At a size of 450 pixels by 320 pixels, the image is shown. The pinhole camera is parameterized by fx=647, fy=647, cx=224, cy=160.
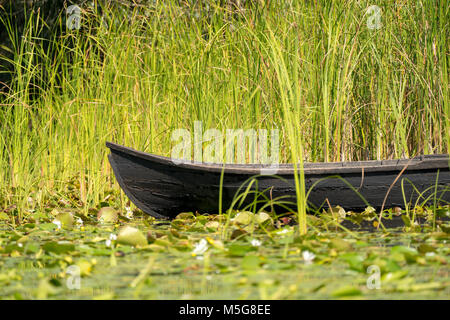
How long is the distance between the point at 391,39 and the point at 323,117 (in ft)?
3.63

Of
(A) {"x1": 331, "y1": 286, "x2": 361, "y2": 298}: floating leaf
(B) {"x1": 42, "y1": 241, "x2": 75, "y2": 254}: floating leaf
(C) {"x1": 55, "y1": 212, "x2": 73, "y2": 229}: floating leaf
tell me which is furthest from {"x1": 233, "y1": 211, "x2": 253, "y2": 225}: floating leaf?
(A) {"x1": 331, "y1": 286, "x2": 361, "y2": 298}: floating leaf

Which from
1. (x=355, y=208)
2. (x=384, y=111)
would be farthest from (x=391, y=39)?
(x=355, y=208)

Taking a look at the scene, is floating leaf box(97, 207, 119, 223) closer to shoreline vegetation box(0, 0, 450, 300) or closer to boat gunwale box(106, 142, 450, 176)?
shoreline vegetation box(0, 0, 450, 300)

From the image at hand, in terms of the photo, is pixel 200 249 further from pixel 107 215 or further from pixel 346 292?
pixel 107 215

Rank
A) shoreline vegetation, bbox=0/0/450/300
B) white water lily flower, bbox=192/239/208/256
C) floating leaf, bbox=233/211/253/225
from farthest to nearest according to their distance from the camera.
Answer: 1. floating leaf, bbox=233/211/253/225
2. shoreline vegetation, bbox=0/0/450/300
3. white water lily flower, bbox=192/239/208/256

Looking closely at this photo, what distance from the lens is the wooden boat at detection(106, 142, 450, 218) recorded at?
511cm

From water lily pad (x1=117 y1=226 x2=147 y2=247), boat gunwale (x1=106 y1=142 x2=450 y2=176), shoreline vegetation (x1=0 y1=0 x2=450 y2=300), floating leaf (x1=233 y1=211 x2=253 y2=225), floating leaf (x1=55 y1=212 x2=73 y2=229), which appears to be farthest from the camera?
boat gunwale (x1=106 y1=142 x2=450 y2=176)

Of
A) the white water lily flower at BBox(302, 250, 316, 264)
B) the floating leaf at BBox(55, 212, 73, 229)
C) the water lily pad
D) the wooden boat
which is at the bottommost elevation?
the white water lily flower at BBox(302, 250, 316, 264)

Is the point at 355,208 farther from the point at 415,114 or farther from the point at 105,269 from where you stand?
the point at 105,269

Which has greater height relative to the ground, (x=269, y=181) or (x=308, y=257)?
(x=269, y=181)

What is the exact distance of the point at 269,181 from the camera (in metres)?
5.14

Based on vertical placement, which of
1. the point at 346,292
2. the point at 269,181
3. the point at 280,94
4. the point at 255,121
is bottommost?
the point at 346,292

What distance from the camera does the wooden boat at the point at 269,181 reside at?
5.11m

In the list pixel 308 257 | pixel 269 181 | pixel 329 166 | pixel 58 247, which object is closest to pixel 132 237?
pixel 58 247
